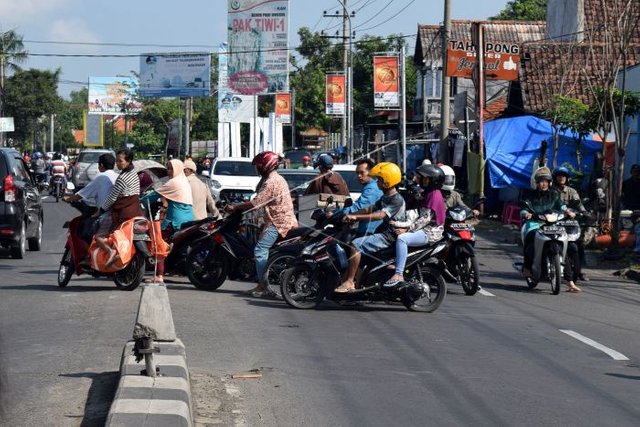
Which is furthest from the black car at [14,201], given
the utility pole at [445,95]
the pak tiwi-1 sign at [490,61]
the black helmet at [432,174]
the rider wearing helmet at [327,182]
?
the utility pole at [445,95]

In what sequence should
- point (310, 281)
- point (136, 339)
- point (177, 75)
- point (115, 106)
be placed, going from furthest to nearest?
1. point (115, 106)
2. point (177, 75)
3. point (310, 281)
4. point (136, 339)

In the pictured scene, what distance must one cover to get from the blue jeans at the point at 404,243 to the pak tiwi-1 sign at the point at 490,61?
18.7m

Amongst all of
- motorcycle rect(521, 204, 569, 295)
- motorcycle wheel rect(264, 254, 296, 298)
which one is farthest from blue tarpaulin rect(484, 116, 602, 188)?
motorcycle wheel rect(264, 254, 296, 298)

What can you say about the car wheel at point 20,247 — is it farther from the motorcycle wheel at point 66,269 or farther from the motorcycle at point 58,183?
the motorcycle at point 58,183

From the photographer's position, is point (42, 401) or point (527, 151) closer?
point (42, 401)

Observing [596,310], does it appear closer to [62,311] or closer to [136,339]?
[62,311]

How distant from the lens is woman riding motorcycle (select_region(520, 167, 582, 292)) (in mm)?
15133

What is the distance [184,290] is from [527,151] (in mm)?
17892

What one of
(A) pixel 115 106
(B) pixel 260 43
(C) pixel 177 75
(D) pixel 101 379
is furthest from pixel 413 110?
(D) pixel 101 379

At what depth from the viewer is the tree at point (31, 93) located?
81312mm

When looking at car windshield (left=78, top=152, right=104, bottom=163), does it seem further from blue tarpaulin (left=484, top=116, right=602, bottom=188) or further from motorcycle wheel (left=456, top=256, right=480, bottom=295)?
motorcycle wheel (left=456, top=256, right=480, bottom=295)

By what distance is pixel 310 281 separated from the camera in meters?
12.3

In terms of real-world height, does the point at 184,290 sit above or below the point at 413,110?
below

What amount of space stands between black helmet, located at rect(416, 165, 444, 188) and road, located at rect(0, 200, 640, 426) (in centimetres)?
151
